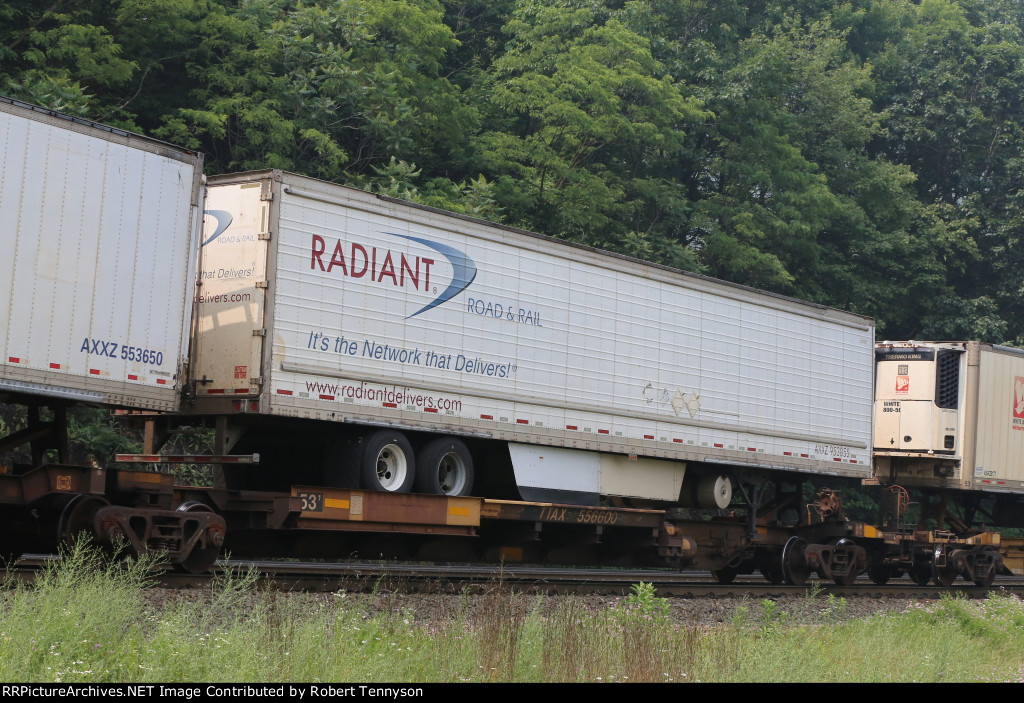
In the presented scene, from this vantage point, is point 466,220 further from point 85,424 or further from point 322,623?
point 85,424

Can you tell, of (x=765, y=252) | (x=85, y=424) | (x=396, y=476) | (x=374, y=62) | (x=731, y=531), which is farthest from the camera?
(x=765, y=252)

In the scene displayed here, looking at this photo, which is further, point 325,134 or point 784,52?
point 784,52

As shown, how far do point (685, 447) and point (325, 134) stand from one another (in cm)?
1193

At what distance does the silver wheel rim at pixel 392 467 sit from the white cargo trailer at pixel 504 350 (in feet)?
0.06

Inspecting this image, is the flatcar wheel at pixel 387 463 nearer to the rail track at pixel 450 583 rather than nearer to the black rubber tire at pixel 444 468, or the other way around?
the black rubber tire at pixel 444 468

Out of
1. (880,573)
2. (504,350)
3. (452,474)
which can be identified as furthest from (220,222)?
(880,573)

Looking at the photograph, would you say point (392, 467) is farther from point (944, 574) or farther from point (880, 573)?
point (944, 574)

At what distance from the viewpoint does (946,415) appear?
72.7 ft

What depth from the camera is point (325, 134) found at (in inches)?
1016

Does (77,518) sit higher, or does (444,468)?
(444,468)

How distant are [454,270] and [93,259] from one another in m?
4.66

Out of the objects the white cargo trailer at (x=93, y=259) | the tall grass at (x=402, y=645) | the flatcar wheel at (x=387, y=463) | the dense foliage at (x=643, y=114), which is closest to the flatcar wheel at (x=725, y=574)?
the flatcar wheel at (x=387, y=463)

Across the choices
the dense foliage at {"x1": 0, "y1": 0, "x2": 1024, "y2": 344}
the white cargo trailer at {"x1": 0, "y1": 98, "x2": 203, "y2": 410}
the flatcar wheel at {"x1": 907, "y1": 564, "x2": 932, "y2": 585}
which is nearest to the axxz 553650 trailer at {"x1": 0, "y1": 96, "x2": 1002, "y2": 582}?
the white cargo trailer at {"x1": 0, "y1": 98, "x2": 203, "y2": 410}
